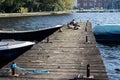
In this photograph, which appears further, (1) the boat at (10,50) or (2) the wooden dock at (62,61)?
(1) the boat at (10,50)

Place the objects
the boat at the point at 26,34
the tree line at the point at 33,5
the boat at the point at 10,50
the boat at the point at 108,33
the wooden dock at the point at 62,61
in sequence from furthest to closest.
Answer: the tree line at the point at 33,5 → the boat at the point at 108,33 → the boat at the point at 26,34 → the boat at the point at 10,50 → the wooden dock at the point at 62,61

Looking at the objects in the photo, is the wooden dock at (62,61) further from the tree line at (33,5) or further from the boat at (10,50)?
the tree line at (33,5)

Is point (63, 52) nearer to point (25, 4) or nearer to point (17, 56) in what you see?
point (17, 56)

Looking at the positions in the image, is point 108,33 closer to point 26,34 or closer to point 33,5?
point 26,34

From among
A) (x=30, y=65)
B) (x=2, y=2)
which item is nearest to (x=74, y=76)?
(x=30, y=65)

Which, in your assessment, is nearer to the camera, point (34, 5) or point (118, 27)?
point (118, 27)

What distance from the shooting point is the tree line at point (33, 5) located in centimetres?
10229

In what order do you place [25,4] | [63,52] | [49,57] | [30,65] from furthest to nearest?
1. [25,4]
2. [63,52]
3. [49,57]
4. [30,65]

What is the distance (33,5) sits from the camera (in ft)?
400

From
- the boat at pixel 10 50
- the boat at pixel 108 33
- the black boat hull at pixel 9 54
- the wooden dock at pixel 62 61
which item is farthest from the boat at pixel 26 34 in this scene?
the black boat hull at pixel 9 54

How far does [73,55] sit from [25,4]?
334ft

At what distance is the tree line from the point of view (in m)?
102

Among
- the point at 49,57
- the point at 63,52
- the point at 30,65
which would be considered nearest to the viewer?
the point at 30,65

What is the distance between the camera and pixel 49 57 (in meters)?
16.9
